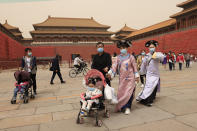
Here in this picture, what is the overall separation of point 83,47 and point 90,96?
1249 inches

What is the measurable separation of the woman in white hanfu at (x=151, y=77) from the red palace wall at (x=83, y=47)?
15568 mm

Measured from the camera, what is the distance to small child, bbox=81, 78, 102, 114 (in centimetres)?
254

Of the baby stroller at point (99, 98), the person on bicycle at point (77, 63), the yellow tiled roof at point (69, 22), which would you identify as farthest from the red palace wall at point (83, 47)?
the baby stroller at point (99, 98)

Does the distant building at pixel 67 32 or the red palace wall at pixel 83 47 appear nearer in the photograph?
the red palace wall at pixel 83 47

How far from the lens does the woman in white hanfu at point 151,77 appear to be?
345 centimetres

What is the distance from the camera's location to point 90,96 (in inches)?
104

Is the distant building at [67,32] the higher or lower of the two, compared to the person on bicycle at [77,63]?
higher

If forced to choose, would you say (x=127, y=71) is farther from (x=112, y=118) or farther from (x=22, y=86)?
(x=22, y=86)

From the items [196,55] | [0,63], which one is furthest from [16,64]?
[196,55]

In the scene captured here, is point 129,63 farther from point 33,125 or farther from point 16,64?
point 16,64

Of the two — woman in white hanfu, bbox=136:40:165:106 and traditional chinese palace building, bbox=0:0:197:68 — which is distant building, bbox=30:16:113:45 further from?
woman in white hanfu, bbox=136:40:165:106

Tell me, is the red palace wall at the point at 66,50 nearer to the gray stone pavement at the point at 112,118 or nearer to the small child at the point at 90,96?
the gray stone pavement at the point at 112,118

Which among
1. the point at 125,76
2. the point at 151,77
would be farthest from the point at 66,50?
the point at 125,76

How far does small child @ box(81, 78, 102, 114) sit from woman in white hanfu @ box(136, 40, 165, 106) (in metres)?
1.29
